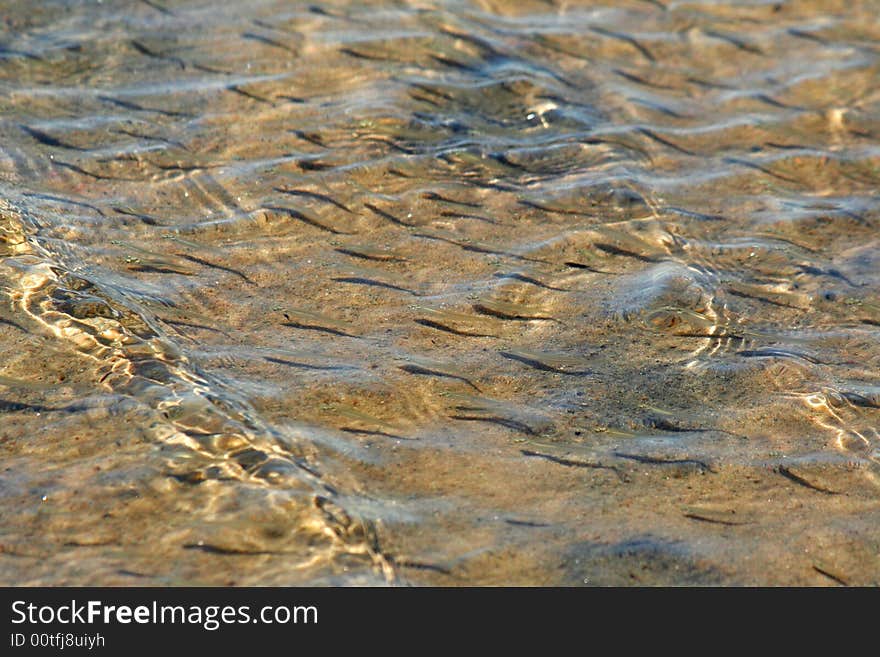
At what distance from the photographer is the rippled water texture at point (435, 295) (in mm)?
2582

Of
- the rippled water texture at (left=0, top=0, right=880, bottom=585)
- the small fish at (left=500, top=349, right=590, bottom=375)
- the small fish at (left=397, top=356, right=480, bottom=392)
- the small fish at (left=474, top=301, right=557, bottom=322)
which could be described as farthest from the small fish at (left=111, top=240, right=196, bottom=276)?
the small fish at (left=500, top=349, right=590, bottom=375)

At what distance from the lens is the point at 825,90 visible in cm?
523

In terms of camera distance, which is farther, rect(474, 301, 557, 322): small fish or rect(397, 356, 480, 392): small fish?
rect(474, 301, 557, 322): small fish

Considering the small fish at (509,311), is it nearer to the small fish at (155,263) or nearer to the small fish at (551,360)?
the small fish at (551,360)

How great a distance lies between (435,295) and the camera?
3.58 meters

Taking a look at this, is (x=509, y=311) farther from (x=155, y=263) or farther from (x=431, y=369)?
(x=155, y=263)

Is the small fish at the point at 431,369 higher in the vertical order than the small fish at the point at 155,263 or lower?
lower

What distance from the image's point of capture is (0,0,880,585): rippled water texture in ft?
8.47

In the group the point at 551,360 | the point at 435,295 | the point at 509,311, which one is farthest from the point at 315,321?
the point at 551,360

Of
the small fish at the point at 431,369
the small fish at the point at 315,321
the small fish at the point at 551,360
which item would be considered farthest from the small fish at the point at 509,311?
the small fish at the point at 315,321

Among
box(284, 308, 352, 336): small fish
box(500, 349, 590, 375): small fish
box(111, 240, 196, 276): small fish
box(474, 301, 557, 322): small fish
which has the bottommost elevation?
box(500, 349, 590, 375): small fish

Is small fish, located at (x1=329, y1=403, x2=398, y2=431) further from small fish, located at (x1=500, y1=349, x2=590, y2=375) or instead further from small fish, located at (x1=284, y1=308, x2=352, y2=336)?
small fish, located at (x1=500, y1=349, x2=590, y2=375)

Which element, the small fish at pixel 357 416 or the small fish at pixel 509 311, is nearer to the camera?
the small fish at pixel 357 416

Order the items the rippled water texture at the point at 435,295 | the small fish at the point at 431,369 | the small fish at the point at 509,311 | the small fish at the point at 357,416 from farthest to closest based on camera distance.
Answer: the small fish at the point at 509,311 → the small fish at the point at 431,369 → the small fish at the point at 357,416 → the rippled water texture at the point at 435,295
